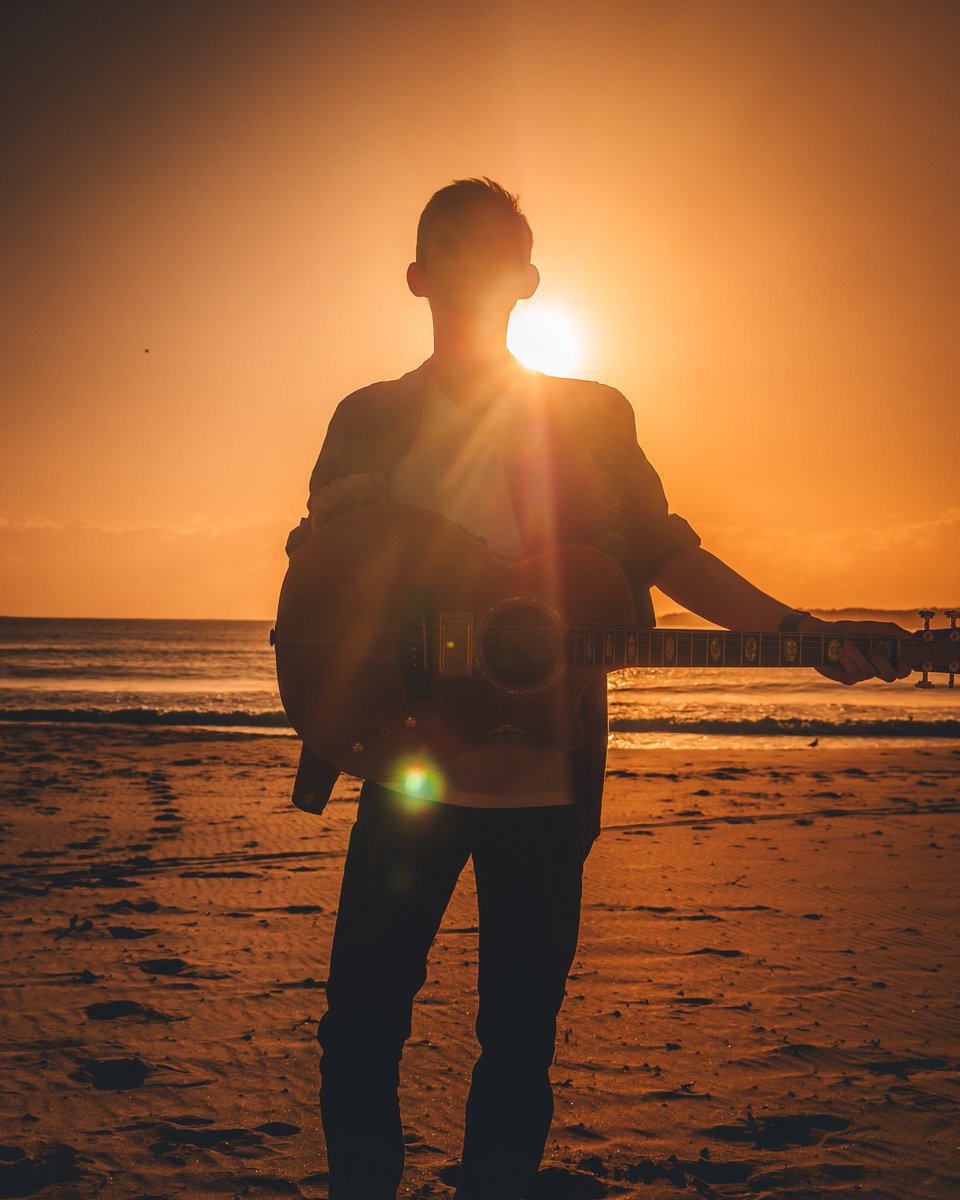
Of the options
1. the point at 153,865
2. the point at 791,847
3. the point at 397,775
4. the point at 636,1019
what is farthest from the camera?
the point at 791,847

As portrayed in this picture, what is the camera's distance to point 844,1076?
3541 mm

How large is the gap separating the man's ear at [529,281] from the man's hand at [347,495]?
57cm

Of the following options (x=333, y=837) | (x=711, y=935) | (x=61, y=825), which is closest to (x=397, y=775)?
(x=711, y=935)

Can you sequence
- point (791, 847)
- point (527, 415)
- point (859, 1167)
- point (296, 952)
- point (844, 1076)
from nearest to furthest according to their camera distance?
point (527, 415), point (859, 1167), point (844, 1076), point (296, 952), point (791, 847)

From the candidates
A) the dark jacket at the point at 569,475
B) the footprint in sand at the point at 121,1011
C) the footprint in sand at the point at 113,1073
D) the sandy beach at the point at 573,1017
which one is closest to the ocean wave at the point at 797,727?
the sandy beach at the point at 573,1017

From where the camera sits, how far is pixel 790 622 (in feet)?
7.43

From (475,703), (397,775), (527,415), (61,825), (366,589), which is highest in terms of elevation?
(527,415)

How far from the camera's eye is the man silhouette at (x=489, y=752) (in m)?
1.87

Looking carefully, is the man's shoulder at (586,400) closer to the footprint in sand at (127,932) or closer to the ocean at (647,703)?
the footprint in sand at (127,932)

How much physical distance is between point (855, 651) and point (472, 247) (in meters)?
1.38

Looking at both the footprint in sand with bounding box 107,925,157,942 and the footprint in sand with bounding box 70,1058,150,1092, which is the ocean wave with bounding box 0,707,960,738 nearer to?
the footprint in sand with bounding box 107,925,157,942

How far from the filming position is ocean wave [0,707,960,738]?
1825 centimetres

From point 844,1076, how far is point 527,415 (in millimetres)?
3066

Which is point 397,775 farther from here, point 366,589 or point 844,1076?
point 844,1076
